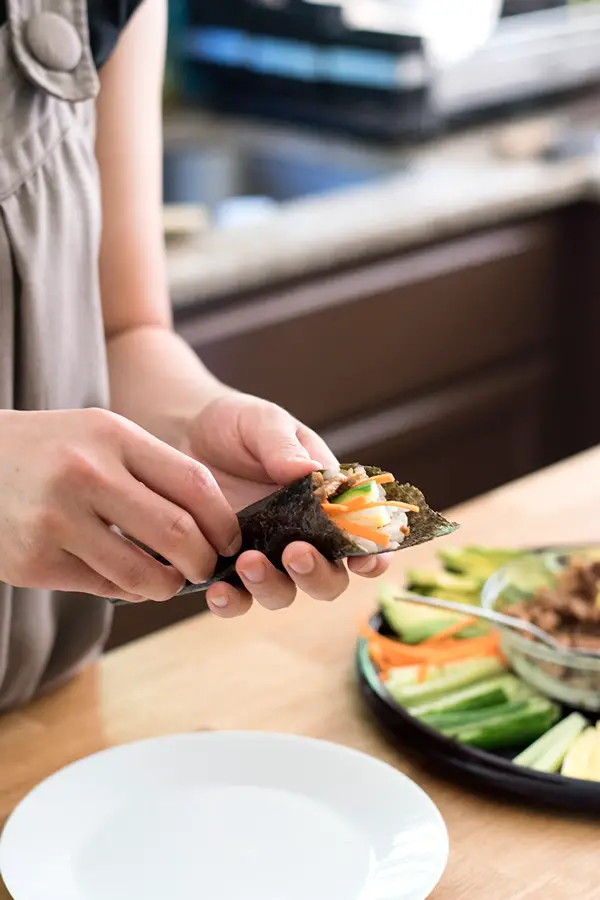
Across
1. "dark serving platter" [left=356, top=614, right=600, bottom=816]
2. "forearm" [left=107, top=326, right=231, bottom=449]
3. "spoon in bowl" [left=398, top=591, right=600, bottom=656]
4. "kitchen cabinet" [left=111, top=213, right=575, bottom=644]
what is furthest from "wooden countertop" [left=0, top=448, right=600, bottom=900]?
"kitchen cabinet" [left=111, top=213, right=575, bottom=644]

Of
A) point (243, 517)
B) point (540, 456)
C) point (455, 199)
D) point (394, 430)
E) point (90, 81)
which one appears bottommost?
point (540, 456)

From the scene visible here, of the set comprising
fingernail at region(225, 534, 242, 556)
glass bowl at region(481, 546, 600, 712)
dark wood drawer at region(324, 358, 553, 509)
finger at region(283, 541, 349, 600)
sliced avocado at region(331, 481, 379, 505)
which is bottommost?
dark wood drawer at region(324, 358, 553, 509)

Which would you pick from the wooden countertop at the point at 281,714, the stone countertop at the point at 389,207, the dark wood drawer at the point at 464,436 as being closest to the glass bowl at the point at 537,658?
the wooden countertop at the point at 281,714

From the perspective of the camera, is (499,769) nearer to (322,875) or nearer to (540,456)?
(322,875)

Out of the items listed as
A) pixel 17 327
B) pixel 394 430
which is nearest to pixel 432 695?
pixel 17 327

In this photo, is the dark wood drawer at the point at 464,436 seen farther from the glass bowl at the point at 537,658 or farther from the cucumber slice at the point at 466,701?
the cucumber slice at the point at 466,701

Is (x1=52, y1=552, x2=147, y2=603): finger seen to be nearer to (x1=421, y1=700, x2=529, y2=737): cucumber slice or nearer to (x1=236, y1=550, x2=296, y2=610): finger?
(x1=236, y1=550, x2=296, y2=610): finger
